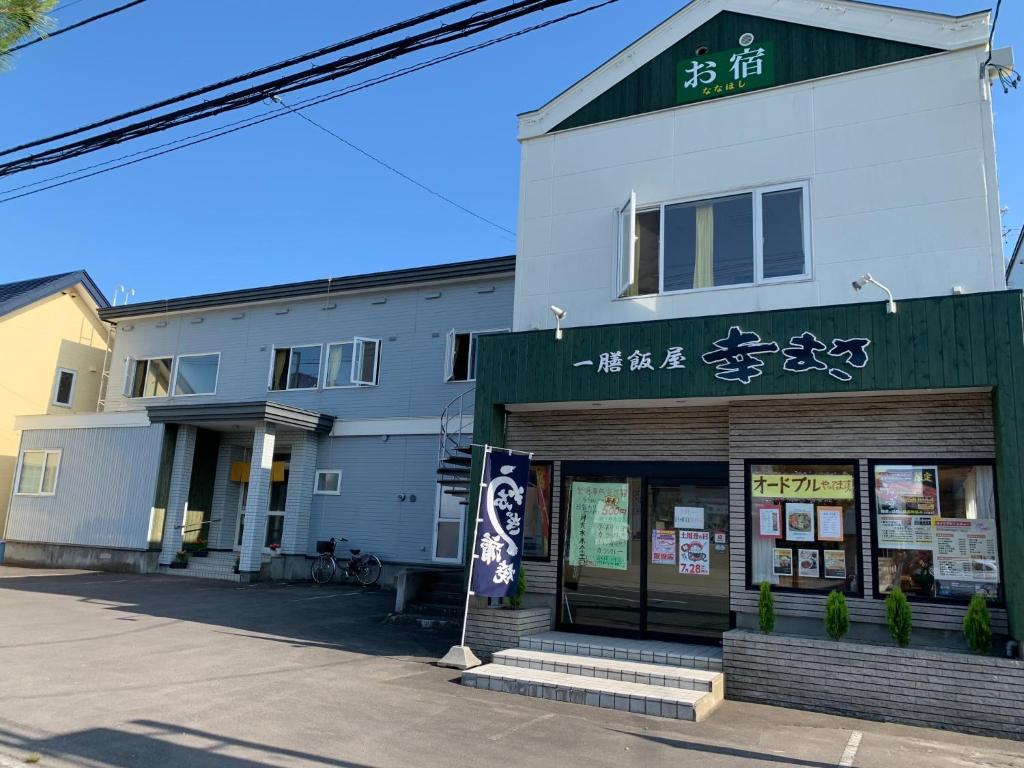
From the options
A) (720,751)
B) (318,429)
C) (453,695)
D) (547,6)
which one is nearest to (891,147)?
(547,6)

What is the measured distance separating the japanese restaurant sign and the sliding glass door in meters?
0.56

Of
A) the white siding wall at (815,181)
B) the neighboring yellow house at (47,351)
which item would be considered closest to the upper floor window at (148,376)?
the neighboring yellow house at (47,351)

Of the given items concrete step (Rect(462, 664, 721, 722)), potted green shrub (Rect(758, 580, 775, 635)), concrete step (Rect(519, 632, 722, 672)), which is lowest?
concrete step (Rect(462, 664, 721, 722))

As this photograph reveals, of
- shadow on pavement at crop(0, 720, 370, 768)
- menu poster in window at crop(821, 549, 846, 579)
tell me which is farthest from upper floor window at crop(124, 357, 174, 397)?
menu poster in window at crop(821, 549, 846, 579)

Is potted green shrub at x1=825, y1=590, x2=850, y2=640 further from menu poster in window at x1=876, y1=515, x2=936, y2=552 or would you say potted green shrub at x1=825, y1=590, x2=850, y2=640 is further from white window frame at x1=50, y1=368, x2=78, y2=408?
white window frame at x1=50, y1=368, x2=78, y2=408

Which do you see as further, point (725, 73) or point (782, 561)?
point (725, 73)

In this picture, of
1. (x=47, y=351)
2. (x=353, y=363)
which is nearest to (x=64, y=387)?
(x=47, y=351)

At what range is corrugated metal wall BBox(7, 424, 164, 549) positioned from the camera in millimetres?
17984

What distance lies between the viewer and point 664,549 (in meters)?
10.1

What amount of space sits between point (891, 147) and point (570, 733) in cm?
733

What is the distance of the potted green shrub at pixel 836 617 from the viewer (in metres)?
8.07

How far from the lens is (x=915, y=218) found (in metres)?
8.73

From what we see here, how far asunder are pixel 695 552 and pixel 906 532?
2.52 metres

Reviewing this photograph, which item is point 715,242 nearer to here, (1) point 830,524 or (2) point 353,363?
(1) point 830,524
